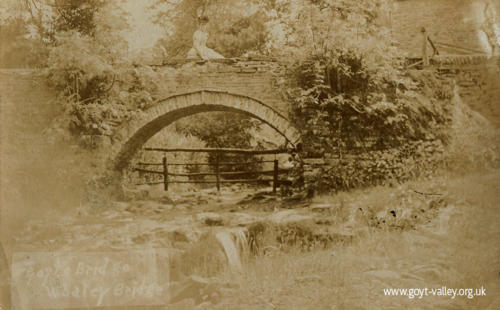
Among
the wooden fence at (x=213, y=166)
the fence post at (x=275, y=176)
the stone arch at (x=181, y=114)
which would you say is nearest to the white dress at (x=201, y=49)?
the stone arch at (x=181, y=114)

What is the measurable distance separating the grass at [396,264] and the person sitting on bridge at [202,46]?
1328 millimetres

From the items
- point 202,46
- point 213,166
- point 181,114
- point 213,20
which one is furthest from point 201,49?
point 213,166

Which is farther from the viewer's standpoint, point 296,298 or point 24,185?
point 24,185

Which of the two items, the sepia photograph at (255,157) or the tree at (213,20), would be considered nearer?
the sepia photograph at (255,157)

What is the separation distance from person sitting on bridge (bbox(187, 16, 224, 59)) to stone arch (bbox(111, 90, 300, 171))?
267 mm

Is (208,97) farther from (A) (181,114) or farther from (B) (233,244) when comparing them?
(B) (233,244)

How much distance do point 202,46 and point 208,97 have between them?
1.24ft

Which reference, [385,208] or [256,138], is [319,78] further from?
[385,208]

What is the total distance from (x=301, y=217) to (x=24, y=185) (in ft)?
6.36

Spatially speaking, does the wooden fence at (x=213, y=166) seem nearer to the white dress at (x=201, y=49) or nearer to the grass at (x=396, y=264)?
the grass at (x=396, y=264)

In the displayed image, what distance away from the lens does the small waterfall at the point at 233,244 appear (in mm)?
2562

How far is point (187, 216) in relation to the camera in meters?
2.76

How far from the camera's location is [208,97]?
3.00 meters

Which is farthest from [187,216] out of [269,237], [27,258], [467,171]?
[467,171]
